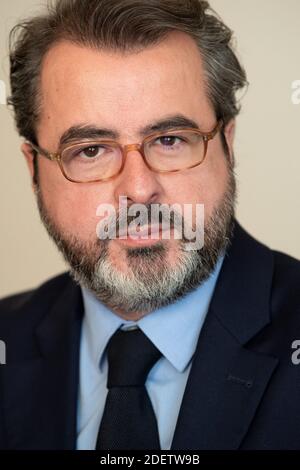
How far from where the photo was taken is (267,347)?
4.33 ft

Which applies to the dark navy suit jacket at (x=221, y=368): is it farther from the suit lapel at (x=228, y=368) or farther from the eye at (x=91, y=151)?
the eye at (x=91, y=151)

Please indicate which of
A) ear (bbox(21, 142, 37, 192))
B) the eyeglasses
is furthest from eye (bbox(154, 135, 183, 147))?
ear (bbox(21, 142, 37, 192))

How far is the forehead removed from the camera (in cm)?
133

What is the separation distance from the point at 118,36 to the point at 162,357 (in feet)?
2.17

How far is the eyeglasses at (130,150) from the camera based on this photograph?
4.42 ft

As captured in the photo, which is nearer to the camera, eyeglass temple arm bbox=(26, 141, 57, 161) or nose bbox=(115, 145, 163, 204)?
nose bbox=(115, 145, 163, 204)

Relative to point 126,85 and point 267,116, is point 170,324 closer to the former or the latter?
point 126,85

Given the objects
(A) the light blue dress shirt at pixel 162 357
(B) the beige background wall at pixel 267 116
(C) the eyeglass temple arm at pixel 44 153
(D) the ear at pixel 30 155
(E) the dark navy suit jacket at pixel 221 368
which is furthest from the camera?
(B) the beige background wall at pixel 267 116

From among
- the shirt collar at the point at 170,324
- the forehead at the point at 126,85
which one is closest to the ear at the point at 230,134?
the forehead at the point at 126,85

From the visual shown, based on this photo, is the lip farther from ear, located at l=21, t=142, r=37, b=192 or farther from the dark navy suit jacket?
ear, located at l=21, t=142, r=37, b=192

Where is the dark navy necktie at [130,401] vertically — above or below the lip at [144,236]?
below

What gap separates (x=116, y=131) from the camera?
4.37ft

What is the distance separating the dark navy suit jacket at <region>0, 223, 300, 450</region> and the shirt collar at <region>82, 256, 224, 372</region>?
41 mm

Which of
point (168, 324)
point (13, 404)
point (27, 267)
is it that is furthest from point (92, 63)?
point (27, 267)
